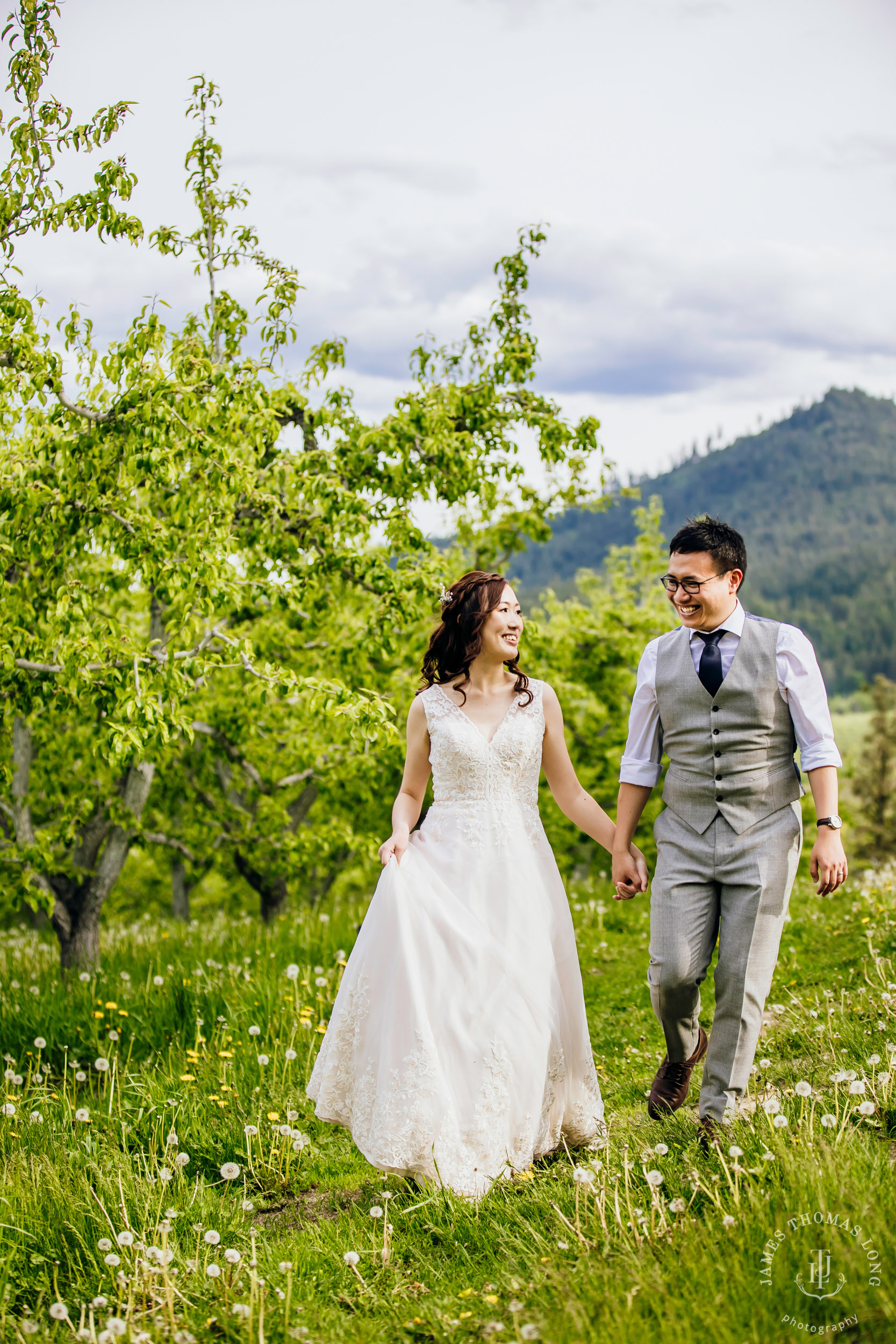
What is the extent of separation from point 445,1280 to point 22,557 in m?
5.69

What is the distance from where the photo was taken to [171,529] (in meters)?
7.23

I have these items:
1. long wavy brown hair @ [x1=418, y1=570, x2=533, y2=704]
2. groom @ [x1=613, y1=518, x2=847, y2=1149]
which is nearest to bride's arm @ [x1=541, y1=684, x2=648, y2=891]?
long wavy brown hair @ [x1=418, y1=570, x2=533, y2=704]

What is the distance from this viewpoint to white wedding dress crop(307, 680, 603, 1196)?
13.7 ft

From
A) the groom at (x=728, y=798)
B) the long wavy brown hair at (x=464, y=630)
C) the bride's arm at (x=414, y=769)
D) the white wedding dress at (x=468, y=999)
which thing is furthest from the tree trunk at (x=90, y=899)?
the groom at (x=728, y=798)

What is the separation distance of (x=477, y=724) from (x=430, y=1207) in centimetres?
218

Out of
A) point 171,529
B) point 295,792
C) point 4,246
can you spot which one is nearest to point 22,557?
point 171,529

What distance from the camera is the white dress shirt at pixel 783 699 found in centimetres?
414

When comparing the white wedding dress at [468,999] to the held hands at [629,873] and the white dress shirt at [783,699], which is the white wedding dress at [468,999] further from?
the white dress shirt at [783,699]

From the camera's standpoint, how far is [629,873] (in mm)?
4676

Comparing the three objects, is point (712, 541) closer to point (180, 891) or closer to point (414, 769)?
Result: point (414, 769)

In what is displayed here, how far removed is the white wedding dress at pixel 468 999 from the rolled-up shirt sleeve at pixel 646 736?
0.52 meters

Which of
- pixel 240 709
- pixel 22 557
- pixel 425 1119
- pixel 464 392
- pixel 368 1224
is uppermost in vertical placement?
pixel 464 392

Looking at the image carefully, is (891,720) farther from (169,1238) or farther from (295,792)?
A: (169,1238)

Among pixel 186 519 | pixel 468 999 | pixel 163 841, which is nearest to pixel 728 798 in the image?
pixel 468 999
